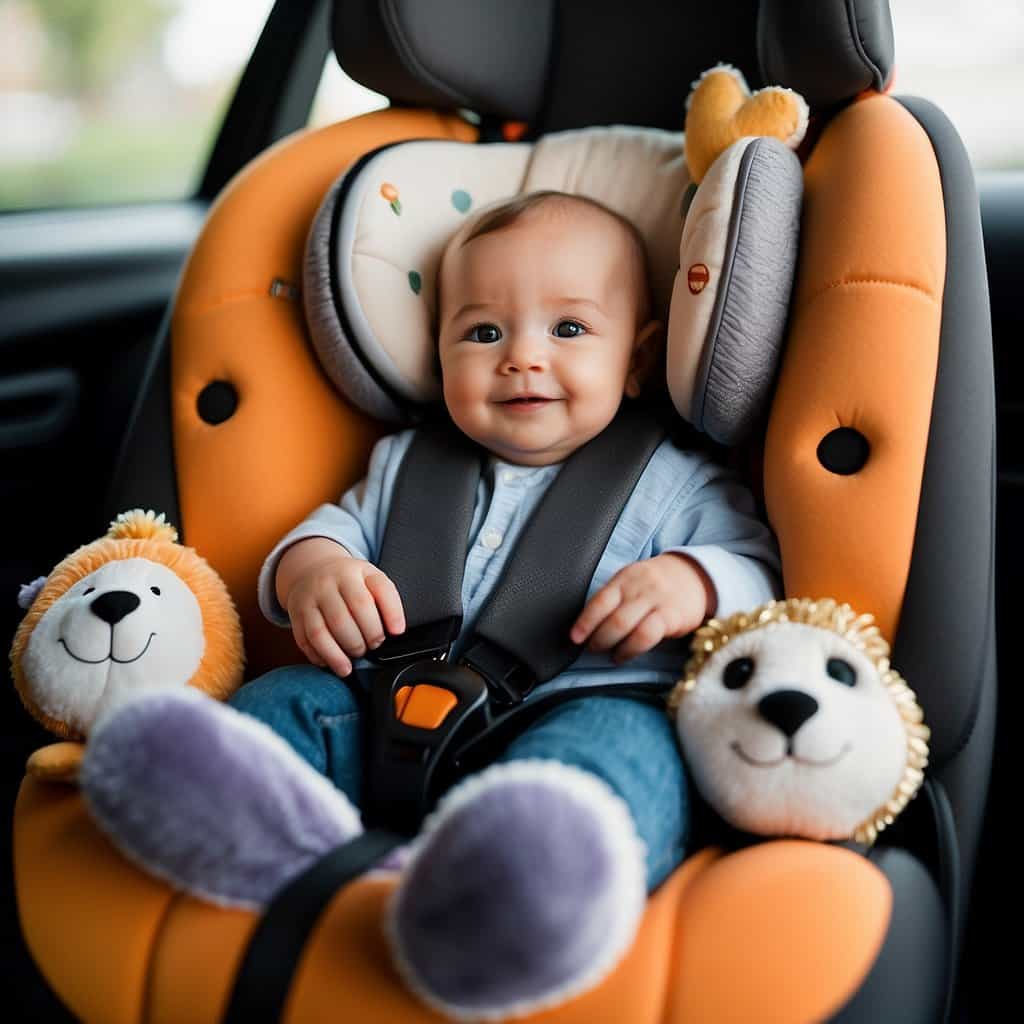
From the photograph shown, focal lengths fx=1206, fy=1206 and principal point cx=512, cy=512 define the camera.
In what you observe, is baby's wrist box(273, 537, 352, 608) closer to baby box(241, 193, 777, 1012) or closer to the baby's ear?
baby box(241, 193, 777, 1012)

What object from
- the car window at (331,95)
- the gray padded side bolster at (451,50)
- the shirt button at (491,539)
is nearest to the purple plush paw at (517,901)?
the shirt button at (491,539)

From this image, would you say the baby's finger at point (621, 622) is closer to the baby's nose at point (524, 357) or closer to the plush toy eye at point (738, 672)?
the plush toy eye at point (738, 672)

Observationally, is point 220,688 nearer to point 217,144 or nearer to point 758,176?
point 758,176

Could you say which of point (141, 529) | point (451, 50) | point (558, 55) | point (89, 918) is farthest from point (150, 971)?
point (558, 55)

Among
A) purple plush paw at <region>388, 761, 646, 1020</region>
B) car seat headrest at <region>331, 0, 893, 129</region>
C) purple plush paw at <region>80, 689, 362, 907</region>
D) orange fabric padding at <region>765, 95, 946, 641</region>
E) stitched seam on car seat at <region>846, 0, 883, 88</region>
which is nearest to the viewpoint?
purple plush paw at <region>388, 761, 646, 1020</region>

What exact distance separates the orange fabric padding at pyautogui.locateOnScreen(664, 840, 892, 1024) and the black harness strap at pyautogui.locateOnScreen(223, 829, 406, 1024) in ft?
0.74

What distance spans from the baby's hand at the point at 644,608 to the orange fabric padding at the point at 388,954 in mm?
225

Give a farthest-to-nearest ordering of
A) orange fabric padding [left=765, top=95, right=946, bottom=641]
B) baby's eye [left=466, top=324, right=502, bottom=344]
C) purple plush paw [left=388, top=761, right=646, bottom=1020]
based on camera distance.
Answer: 1. baby's eye [left=466, top=324, right=502, bottom=344]
2. orange fabric padding [left=765, top=95, right=946, bottom=641]
3. purple plush paw [left=388, top=761, right=646, bottom=1020]

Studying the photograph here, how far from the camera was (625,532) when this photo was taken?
3.82ft

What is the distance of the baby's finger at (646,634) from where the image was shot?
102 centimetres

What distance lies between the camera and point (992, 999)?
4.25ft

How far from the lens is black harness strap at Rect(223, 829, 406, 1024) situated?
749 millimetres

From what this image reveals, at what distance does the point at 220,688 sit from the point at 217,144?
1407 millimetres

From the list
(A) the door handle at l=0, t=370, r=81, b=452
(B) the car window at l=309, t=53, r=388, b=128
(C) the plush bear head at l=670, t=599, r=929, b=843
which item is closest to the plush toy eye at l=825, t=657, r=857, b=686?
(C) the plush bear head at l=670, t=599, r=929, b=843
